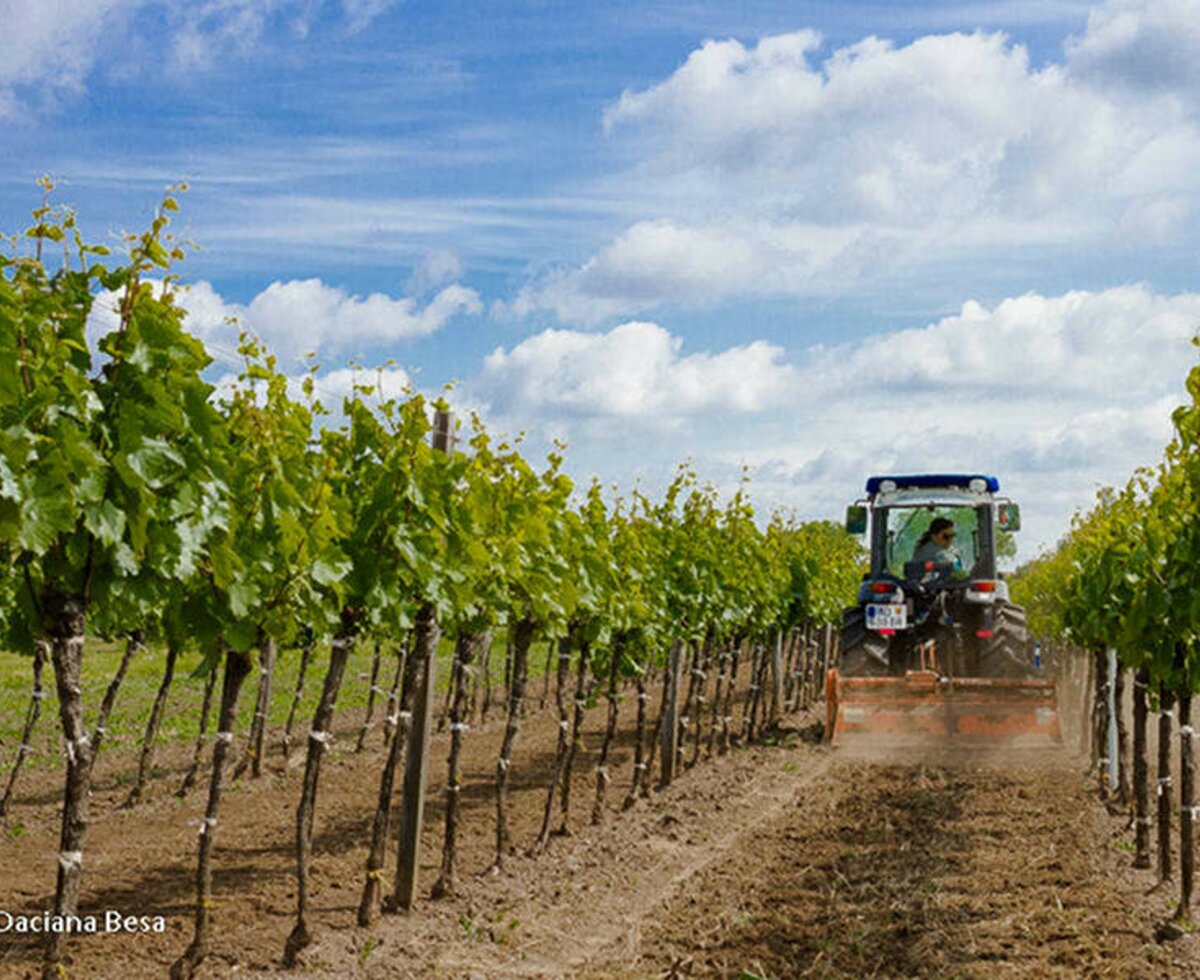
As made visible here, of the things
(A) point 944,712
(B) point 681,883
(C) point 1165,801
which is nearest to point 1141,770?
(C) point 1165,801

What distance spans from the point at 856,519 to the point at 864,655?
160 centimetres

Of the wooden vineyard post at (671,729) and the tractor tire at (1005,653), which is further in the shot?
the wooden vineyard post at (671,729)

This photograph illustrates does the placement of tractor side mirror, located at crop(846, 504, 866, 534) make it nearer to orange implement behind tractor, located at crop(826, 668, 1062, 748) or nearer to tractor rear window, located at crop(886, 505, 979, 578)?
tractor rear window, located at crop(886, 505, 979, 578)

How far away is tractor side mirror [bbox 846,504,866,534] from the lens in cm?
1611

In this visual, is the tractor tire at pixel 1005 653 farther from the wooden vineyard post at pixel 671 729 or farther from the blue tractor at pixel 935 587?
the wooden vineyard post at pixel 671 729

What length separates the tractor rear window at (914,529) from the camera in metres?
16.4

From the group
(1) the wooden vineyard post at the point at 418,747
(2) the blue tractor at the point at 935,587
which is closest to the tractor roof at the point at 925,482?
(2) the blue tractor at the point at 935,587

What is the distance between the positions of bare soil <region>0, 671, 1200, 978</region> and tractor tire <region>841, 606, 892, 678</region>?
3.94 feet

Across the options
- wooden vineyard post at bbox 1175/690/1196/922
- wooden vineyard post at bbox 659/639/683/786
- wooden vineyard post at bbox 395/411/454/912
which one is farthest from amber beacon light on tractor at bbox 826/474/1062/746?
wooden vineyard post at bbox 395/411/454/912

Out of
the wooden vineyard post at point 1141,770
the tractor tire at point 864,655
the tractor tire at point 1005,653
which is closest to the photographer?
the wooden vineyard post at point 1141,770

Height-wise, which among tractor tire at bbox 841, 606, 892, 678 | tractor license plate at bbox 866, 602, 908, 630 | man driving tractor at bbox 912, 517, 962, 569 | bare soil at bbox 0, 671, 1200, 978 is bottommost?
bare soil at bbox 0, 671, 1200, 978

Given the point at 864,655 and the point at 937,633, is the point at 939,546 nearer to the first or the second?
the point at 937,633

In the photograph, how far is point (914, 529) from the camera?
16.5m

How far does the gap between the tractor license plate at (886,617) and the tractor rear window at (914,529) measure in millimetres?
1295
